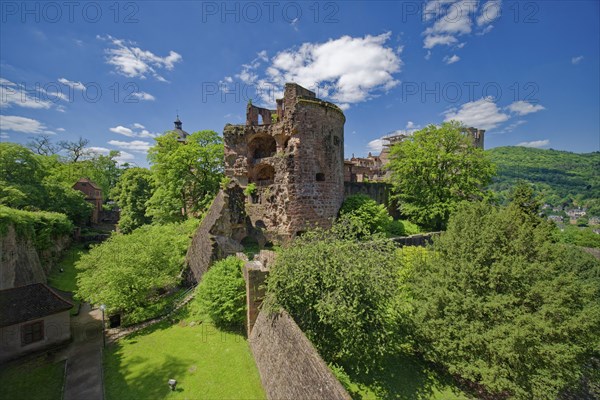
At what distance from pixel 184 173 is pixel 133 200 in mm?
10962

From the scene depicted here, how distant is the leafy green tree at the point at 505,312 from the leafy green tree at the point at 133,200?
3148 centimetres

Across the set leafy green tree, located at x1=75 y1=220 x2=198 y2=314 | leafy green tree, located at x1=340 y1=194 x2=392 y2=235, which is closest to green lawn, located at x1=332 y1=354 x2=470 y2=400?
leafy green tree, located at x1=340 y1=194 x2=392 y2=235

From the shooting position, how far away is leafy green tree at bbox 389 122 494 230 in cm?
2472

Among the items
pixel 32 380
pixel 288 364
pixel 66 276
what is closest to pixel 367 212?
pixel 288 364

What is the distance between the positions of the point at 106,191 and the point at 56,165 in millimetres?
9240

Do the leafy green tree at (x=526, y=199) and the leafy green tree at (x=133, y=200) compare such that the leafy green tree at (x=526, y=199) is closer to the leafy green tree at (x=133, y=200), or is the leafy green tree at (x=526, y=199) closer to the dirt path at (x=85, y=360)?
the dirt path at (x=85, y=360)

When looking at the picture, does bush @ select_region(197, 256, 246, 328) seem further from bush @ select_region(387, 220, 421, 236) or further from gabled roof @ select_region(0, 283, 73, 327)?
bush @ select_region(387, 220, 421, 236)

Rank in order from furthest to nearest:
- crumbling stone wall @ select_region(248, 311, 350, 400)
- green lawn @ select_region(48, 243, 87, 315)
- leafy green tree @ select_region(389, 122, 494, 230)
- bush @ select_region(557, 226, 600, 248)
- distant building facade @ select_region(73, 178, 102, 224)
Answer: distant building facade @ select_region(73, 178, 102, 224)
bush @ select_region(557, 226, 600, 248)
leafy green tree @ select_region(389, 122, 494, 230)
green lawn @ select_region(48, 243, 87, 315)
crumbling stone wall @ select_region(248, 311, 350, 400)

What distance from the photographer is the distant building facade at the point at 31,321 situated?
12109mm

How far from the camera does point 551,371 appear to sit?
870 centimetres

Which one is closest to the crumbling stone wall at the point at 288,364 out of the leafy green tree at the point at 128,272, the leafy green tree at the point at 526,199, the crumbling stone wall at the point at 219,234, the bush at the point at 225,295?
the bush at the point at 225,295

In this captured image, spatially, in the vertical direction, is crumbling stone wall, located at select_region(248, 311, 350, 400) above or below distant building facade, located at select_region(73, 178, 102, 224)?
below

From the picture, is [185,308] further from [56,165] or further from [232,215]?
[56,165]

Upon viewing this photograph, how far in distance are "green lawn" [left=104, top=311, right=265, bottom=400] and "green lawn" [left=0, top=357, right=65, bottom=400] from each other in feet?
5.36
